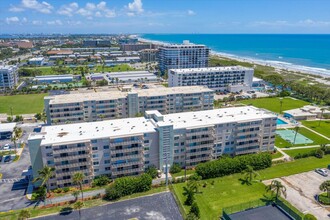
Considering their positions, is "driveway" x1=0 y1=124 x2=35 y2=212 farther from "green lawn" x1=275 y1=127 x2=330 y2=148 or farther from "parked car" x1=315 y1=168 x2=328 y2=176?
"green lawn" x1=275 y1=127 x2=330 y2=148

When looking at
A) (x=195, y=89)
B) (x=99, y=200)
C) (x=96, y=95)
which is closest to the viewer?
(x=99, y=200)

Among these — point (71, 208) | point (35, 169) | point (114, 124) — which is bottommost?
point (71, 208)

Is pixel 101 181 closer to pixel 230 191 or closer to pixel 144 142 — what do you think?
pixel 144 142

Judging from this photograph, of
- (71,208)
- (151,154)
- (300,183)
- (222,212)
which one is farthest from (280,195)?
(71,208)

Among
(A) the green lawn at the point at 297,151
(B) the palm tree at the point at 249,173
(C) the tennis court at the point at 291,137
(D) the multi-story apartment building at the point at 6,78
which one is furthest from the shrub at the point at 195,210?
(D) the multi-story apartment building at the point at 6,78

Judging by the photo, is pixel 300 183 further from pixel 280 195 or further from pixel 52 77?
pixel 52 77

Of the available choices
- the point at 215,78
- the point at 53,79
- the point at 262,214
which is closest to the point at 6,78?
the point at 53,79

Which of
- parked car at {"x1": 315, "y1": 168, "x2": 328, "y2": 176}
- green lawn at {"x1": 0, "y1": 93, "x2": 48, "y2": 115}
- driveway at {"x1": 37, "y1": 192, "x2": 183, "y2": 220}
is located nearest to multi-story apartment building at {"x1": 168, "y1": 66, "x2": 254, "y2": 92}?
green lawn at {"x1": 0, "y1": 93, "x2": 48, "y2": 115}
